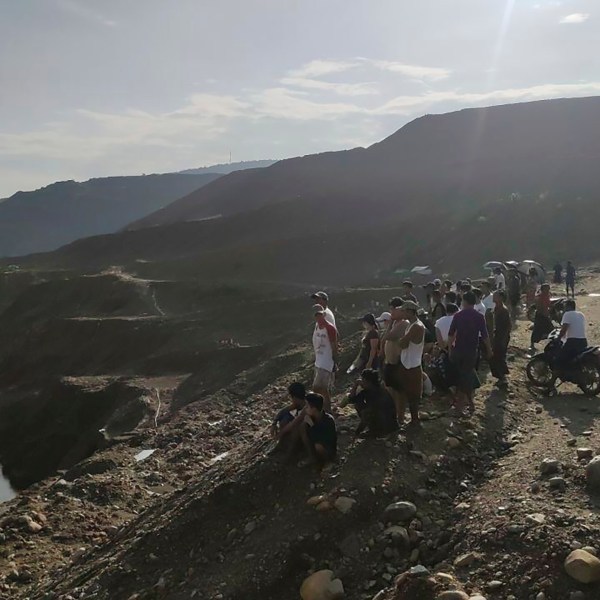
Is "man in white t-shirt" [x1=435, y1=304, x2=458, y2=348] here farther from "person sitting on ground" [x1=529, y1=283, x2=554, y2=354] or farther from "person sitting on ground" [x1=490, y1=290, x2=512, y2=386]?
Answer: "person sitting on ground" [x1=529, y1=283, x2=554, y2=354]

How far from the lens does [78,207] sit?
160375 mm

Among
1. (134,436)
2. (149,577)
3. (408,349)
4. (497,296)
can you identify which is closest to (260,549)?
(149,577)

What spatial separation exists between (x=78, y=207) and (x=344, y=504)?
543 feet

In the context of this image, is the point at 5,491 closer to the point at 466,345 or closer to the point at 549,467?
the point at 466,345

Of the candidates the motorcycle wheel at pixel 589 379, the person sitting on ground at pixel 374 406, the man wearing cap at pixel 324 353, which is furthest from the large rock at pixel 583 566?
the motorcycle wheel at pixel 589 379

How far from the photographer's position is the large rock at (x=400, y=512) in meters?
5.89

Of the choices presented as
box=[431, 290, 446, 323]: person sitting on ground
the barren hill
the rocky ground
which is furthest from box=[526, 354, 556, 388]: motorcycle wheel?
the barren hill

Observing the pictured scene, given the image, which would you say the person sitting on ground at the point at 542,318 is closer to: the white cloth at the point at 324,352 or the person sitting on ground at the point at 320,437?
the white cloth at the point at 324,352

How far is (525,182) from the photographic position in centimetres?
5466

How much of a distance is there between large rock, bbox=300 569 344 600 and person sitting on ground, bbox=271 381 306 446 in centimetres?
167

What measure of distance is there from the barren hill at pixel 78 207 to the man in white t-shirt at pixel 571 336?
478 feet

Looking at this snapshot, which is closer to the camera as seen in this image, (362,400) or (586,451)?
(586,451)

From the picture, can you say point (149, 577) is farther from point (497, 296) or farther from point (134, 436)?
point (134, 436)

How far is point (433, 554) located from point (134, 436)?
434 inches
